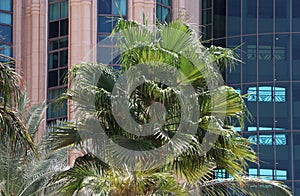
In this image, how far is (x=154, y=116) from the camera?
2638cm

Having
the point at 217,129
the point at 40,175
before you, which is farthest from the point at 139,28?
the point at 40,175

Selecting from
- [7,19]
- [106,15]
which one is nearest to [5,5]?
[7,19]

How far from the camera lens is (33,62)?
184 feet

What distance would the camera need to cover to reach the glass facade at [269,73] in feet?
182

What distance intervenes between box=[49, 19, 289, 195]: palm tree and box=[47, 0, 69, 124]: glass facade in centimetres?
2821

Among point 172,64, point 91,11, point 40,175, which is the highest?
point 91,11

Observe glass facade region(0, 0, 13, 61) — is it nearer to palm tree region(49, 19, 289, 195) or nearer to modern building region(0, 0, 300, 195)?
modern building region(0, 0, 300, 195)

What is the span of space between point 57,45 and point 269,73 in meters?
10.2

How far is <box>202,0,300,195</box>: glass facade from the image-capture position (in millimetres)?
55531

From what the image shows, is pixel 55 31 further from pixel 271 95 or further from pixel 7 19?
pixel 271 95

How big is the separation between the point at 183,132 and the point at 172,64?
1.56 metres

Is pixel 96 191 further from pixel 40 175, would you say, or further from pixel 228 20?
pixel 228 20

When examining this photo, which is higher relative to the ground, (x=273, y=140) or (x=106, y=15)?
(x=106, y=15)

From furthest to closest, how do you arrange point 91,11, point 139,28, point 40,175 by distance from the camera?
point 91,11 < point 40,175 < point 139,28
